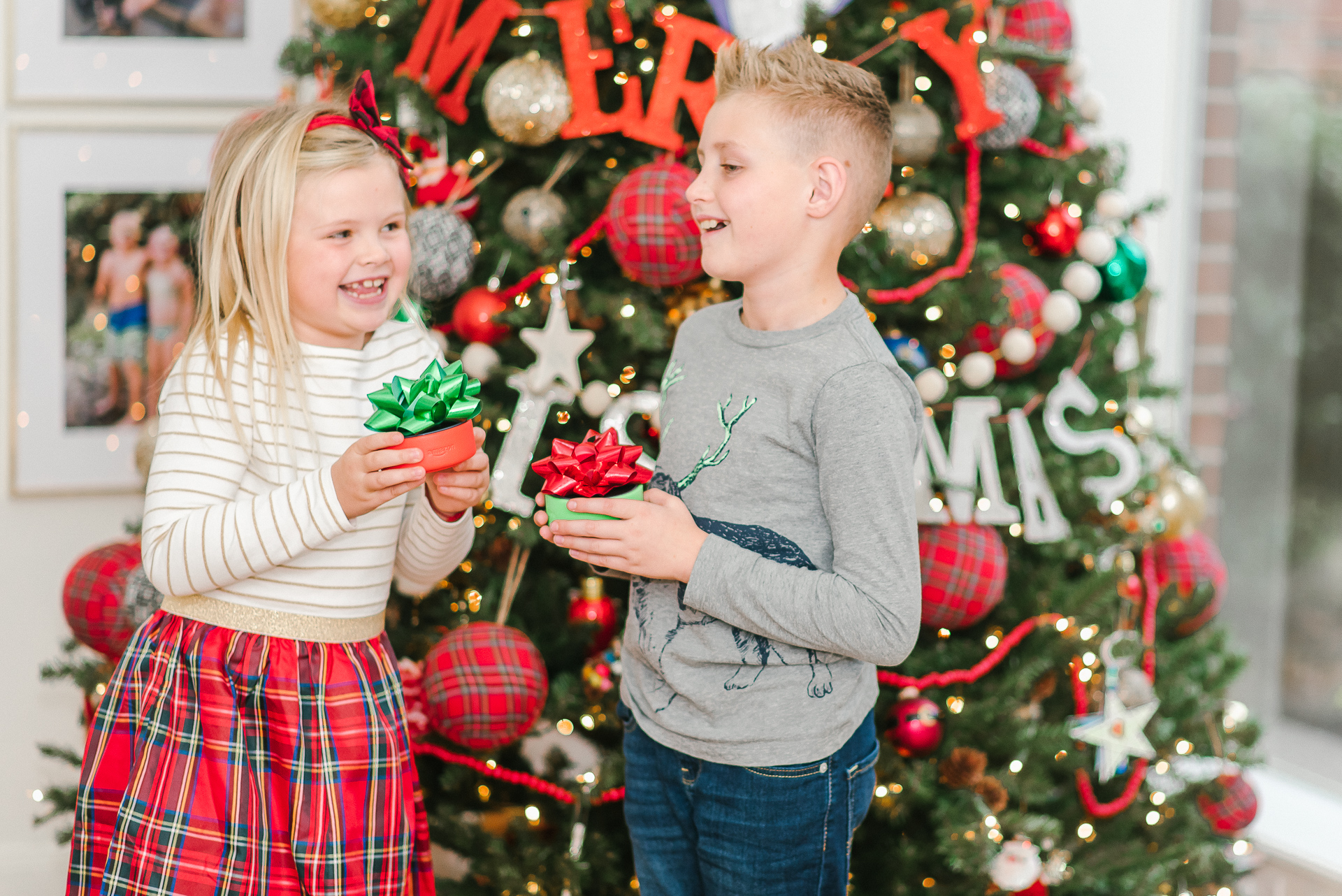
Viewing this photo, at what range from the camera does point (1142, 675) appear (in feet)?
6.88

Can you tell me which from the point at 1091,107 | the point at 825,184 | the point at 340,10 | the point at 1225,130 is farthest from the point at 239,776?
the point at 1225,130

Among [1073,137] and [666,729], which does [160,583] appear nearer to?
[666,729]

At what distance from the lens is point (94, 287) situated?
8.26 ft

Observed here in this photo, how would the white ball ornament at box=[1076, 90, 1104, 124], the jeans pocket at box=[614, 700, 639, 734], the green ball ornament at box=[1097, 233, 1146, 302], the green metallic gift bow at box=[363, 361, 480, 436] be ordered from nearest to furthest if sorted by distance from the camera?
the green metallic gift bow at box=[363, 361, 480, 436], the jeans pocket at box=[614, 700, 639, 734], the green ball ornament at box=[1097, 233, 1146, 302], the white ball ornament at box=[1076, 90, 1104, 124]

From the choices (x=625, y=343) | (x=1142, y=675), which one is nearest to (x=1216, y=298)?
(x=1142, y=675)

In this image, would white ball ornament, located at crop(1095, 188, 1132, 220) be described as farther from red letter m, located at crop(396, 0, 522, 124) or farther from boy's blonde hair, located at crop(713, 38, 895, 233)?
red letter m, located at crop(396, 0, 522, 124)

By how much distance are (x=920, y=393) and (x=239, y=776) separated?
123 cm

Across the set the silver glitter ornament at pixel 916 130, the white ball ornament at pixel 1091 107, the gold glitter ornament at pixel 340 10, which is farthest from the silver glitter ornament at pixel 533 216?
the white ball ornament at pixel 1091 107

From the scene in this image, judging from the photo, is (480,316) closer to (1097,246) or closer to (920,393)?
(920,393)

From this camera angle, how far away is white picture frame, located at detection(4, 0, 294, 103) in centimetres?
247

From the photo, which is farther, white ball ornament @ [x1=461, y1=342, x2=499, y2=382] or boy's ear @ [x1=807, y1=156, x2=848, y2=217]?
white ball ornament @ [x1=461, y1=342, x2=499, y2=382]

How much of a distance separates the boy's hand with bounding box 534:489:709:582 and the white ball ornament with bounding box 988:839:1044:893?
3.44 ft

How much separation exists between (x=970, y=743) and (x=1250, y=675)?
1438 millimetres

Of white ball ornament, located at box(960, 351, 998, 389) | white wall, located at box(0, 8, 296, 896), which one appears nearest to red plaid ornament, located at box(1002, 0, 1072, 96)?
white ball ornament, located at box(960, 351, 998, 389)
